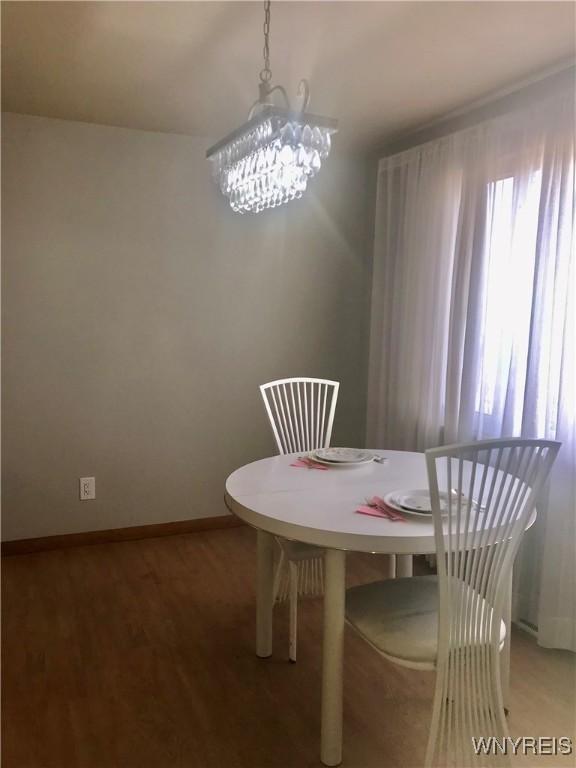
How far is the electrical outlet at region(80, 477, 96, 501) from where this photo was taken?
3.54m

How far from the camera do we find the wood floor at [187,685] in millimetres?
1961

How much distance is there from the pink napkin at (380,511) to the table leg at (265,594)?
57 cm

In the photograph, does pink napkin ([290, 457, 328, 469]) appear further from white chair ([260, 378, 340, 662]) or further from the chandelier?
the chandelier

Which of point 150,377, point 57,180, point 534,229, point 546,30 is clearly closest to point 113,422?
point 150,377

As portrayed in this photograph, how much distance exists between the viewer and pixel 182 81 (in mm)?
2729

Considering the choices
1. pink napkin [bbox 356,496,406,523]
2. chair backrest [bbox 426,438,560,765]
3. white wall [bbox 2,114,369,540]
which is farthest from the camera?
white wall [bbox 2,114,369,540]

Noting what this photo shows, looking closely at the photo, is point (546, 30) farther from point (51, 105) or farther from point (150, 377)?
point (150, 377)

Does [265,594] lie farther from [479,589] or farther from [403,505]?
[479,589]

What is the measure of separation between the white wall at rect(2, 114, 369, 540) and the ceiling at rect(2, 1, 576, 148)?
0.39 meters

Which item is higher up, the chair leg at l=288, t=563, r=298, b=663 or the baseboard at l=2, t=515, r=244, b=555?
the chair leg at l=288, t=563, r=298, b=663

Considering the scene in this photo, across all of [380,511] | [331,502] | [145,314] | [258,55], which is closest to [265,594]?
[331,502]

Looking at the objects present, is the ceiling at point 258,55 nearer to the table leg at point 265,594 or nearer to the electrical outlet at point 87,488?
the table leg at point 265,594

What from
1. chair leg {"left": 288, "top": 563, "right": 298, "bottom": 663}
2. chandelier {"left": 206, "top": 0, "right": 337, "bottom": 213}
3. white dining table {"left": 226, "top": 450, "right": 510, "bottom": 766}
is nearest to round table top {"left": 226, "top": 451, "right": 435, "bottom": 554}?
white dining table {"left": 226, "top": 450, "right": 510, "bottom": 766}

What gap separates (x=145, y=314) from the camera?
3592mm
